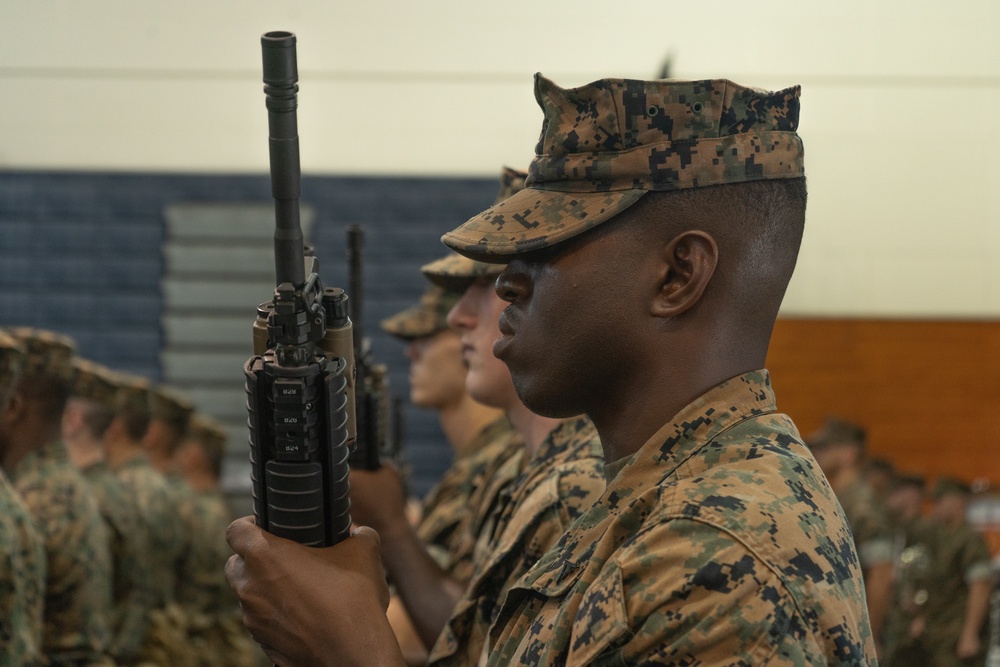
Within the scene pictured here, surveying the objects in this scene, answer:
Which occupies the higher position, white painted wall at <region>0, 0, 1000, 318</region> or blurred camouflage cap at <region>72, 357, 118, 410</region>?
white painted wall at <region>0, 0, 1000, 318</region>

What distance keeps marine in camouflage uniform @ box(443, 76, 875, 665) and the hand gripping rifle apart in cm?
21

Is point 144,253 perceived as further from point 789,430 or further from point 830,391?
point 789,430

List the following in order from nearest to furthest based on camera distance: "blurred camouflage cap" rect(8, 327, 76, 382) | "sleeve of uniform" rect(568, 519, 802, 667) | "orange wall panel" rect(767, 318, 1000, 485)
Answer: "sleeve of uniform" rect(568, 519, 802, 667)
"blurred camouflage cap" rect(8, 327, 76, 382)
"orange wall panel" rect(767, 318, 1000, 485)

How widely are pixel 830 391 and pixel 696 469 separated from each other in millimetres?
6865

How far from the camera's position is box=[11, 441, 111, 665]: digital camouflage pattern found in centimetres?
372

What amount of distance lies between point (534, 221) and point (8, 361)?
2.57 m

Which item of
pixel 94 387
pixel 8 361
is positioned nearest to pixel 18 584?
pixel 8 361

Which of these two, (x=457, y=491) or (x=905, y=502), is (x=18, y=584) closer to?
(x=457, y=491)

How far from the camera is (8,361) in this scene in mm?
3365

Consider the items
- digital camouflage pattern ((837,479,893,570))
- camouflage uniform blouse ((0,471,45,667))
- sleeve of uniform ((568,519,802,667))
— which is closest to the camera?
sleeve of uniform ((568,519,802,667))

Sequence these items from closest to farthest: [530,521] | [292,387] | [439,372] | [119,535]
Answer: [292,387] < [530,521] < [439,372] < [119,535]

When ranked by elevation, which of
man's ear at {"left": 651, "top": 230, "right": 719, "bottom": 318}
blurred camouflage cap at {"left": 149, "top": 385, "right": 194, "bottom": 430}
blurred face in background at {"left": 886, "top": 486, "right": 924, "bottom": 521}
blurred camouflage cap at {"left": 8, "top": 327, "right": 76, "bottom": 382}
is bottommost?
blurred face in background at {"left": 886, "top": 486, "right": 924, "bottom": 521}

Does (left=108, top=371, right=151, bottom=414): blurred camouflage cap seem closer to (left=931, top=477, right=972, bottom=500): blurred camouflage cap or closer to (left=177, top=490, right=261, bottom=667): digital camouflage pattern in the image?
(left=177, top=490, right=261, bottom=667): digital camouflage pattern

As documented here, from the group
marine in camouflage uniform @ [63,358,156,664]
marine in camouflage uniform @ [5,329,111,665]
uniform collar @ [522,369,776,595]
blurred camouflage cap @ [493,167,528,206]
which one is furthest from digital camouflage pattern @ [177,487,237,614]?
uniform collar @ [522,369,776,595]
